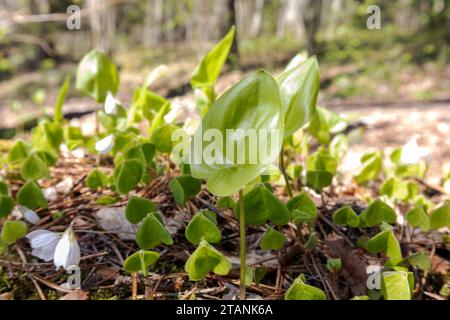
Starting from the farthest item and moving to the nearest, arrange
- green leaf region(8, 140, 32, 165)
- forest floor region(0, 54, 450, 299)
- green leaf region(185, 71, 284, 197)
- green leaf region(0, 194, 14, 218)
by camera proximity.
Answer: green leaf region(8, 140, 32, 165) < green leaf region(0, 194, 14, 218) < forest floor region(0, 54, 450, 299) < green leaf region(185, 71, 284, 197)

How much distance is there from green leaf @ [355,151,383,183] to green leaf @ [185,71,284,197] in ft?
2.53

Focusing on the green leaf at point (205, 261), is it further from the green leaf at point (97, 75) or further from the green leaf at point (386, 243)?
the green leaf at point (97, 75)

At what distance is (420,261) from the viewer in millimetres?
968

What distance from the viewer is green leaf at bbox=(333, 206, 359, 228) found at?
101 centimetres

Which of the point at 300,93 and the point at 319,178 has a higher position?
the point at 300,93

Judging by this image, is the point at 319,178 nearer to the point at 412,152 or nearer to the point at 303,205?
the point at 303,205

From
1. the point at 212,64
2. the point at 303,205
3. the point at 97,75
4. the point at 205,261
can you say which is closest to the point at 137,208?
the point at 205,261

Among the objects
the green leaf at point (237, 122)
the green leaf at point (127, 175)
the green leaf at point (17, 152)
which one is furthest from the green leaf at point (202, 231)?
the green leaf at point (17, 152)

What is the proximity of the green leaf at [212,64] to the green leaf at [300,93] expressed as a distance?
277mm

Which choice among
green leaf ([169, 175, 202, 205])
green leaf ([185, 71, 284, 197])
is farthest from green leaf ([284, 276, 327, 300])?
green leaf ([169, 175, 202, 205])

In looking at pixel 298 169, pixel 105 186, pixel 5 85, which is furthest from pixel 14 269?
pixel 5 85

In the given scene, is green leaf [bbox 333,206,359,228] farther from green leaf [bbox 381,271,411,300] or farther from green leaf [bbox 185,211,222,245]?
green leaf [bbox 185,211,222,245]

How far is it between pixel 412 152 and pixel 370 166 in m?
0.12

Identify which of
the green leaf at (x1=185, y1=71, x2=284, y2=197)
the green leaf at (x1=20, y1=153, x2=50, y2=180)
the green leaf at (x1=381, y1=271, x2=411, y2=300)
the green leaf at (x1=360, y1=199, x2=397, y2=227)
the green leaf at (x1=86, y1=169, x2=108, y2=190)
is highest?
the green leaf at (x1=185, y1=71, x2=284, y2=197)
